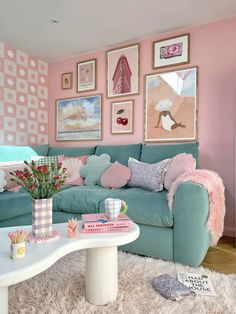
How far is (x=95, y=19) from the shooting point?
8.14 feet

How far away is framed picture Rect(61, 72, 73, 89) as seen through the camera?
3.45 metres

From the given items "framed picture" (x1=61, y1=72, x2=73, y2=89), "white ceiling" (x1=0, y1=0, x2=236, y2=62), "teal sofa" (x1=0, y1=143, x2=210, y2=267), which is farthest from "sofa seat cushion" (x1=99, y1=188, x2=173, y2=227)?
"framed picture" (x1=61, y1=72, x2=73, y2=89)

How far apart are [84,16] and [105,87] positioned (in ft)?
3.02

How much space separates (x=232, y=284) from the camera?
1.46 metres

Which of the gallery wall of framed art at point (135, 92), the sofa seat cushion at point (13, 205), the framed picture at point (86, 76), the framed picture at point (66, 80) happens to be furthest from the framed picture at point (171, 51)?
the sofa seat cushion at point (13, 205)

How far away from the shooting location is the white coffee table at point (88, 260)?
87 cm

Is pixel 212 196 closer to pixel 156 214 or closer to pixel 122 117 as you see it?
pixel 156 214

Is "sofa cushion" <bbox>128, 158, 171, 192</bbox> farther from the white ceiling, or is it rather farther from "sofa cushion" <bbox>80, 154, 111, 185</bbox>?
the white ceiling

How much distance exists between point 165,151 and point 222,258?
109 centimetres

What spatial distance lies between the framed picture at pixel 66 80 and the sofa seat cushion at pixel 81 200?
6.12 feet

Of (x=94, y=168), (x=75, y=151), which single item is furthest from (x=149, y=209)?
(x=75, y=151)

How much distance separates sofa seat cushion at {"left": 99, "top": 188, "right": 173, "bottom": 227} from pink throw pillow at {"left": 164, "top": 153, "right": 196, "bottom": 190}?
239 mm

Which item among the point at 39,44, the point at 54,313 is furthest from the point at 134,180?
the point at 39,44

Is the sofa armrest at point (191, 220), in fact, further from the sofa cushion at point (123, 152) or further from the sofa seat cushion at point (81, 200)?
the sofa cushion at point (123, 152)
